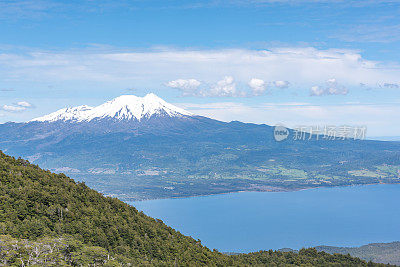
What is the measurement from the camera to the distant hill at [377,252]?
106m

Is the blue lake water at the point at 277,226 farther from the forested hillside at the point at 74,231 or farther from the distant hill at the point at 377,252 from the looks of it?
the forested hillside at the point at 74,231

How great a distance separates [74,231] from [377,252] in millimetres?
117079

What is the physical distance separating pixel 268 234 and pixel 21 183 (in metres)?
135

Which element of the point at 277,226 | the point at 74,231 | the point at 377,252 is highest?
the point at 74,231

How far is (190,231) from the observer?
157 m

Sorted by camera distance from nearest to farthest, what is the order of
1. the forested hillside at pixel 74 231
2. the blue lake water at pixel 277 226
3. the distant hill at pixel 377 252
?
the forested hillside at pixel 74 231 → the distant hill at pixel 377 252 → the blue lake water at pixel 277 226

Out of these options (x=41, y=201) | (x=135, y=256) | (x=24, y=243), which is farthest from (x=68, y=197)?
(x=24, y=243)

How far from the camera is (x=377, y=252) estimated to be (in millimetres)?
117125

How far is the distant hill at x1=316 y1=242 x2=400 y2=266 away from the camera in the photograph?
105694mm

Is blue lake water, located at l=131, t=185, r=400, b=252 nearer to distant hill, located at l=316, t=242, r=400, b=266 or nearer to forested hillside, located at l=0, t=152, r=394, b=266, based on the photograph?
distant hill, located at l=316, t=242, r=400, b=266

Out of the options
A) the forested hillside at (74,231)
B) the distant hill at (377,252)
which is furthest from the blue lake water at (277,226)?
the forested hillside at (74,231)

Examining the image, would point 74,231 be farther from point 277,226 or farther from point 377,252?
point 277,226

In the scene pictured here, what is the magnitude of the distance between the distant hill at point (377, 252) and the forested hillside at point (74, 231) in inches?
2835

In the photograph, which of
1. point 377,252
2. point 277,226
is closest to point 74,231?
point 377,252
